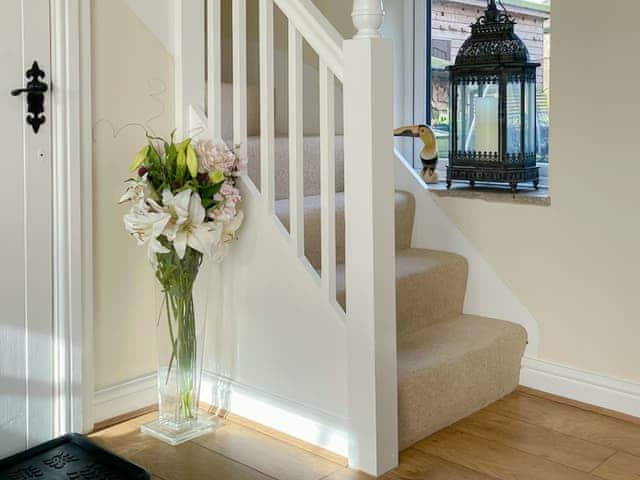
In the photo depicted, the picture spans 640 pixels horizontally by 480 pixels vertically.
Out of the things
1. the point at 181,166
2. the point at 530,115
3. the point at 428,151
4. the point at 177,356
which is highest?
the point at 530,115

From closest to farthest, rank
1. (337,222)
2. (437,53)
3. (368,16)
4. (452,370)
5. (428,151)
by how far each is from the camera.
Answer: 1. (368,16)
2. (452,370)
3. (337,222)
4. (428,151)
5. (437,53)

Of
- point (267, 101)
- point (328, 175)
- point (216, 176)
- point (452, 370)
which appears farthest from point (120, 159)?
point (452, 370)

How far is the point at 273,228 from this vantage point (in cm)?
231

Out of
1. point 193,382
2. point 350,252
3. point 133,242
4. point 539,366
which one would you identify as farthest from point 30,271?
point 539,366

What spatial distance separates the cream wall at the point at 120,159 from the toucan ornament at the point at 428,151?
1.01 meters

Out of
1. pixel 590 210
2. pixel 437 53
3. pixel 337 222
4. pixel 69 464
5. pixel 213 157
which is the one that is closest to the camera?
pixel 69 464

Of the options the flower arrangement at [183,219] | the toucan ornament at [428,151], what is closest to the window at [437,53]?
the toucan ornament at [428,151]

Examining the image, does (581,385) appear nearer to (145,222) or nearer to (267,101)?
(267,101)

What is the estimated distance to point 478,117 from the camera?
9.27 ft

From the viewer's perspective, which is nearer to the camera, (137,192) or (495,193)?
(137,192)

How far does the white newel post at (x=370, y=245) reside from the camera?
199cm

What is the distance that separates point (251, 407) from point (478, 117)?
131cm

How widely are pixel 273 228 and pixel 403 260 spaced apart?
64cm

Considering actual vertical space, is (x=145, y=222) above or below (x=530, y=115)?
below
